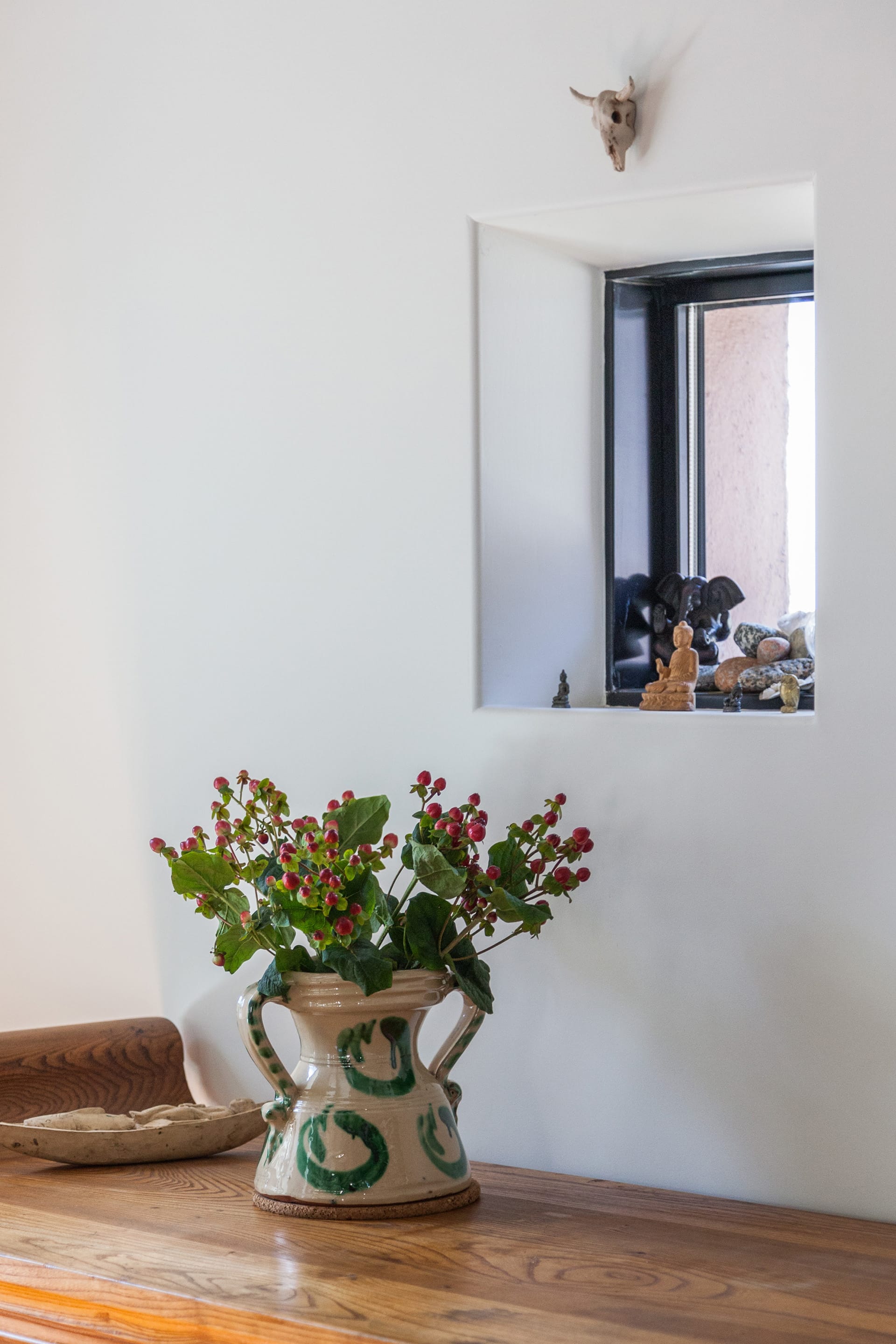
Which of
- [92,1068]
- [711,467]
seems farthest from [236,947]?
[711,467]

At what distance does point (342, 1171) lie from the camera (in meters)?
1.34

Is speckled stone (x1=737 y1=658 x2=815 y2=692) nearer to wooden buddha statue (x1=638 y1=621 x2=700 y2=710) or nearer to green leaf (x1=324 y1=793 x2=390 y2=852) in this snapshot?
wooden buddha statue (x1=638 y1=621 x2=700 y2=710)

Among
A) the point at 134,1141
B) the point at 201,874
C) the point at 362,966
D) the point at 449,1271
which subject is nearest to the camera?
the point at 449,1271

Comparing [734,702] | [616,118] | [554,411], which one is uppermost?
[616,118]

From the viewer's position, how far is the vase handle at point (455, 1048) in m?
1.40

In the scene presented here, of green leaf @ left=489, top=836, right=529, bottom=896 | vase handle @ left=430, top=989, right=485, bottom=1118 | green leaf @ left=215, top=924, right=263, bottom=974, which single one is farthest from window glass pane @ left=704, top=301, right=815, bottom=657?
green leaf @ left=215, top=924, right=263, bottom=974

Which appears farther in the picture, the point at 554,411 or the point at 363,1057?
the point at 554,411

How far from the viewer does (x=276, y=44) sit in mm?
1692

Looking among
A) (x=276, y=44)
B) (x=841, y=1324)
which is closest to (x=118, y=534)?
(x=276, y=44)

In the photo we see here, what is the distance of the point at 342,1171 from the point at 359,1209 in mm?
37

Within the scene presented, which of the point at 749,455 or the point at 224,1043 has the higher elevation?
the point at 749,455

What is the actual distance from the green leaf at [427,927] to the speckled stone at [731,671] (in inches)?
17.2

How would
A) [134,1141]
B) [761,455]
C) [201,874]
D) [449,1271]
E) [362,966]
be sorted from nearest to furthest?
[449,1271]
[362,966]
[201,874]
[134,1141]
[761,455]

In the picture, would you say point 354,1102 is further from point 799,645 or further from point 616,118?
point 616,118
